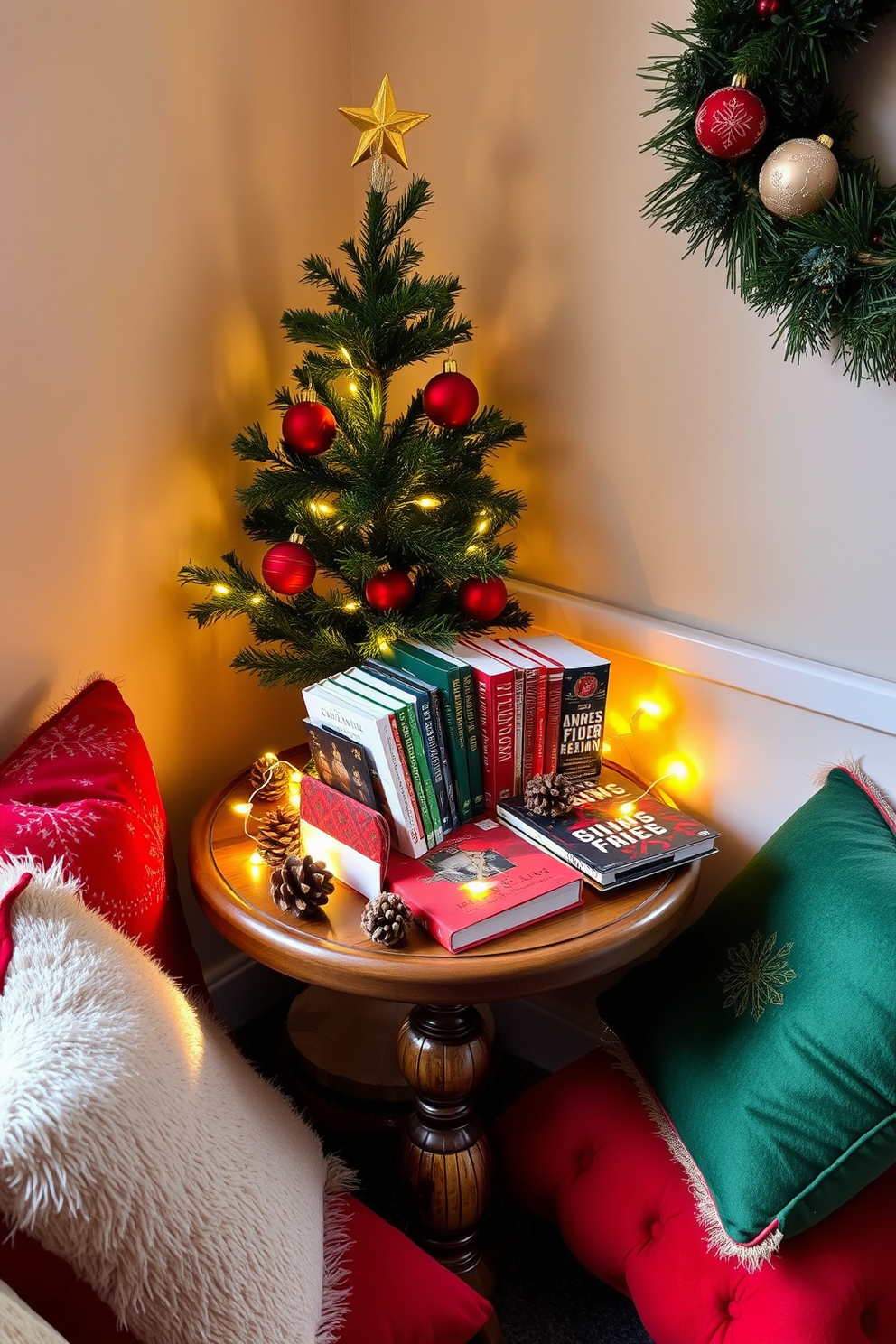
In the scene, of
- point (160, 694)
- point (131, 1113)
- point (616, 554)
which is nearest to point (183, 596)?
point (160, 694)

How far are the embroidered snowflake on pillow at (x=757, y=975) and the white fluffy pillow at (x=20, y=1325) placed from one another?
0.77 metres

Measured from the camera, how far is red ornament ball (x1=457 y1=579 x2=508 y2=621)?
1.33 m

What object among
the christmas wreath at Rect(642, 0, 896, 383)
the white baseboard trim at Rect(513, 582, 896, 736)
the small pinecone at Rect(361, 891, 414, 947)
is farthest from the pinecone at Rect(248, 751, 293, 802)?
the christmas wreath at Rect(642, 0, 896, 383)

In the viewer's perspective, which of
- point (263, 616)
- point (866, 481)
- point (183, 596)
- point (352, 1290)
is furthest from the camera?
point (183, 596)

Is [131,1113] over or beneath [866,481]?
beneath

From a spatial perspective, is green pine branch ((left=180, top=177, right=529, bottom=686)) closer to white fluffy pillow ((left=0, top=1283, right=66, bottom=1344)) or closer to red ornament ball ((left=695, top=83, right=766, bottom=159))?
red ornament ball ((left=695, top=83, right=766, bottom=159))

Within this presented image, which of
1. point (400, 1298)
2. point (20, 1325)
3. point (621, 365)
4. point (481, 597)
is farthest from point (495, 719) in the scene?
point (20, 1325)

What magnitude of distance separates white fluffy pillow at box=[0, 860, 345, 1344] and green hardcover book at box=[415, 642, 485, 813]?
1.53 feet

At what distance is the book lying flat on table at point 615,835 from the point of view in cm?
118

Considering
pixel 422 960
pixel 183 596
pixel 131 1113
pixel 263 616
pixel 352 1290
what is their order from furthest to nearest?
pixel 183 596
pixel 263 616
pixel 422 960
pixel 352 1290
pixel 131 1113

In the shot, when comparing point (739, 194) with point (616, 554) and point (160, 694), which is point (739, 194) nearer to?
point (616, 554)

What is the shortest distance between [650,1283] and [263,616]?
941 millimetres

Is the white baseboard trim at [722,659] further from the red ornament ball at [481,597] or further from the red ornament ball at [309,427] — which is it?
the red ornament ball at [309,427]

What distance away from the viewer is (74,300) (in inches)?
48.5
